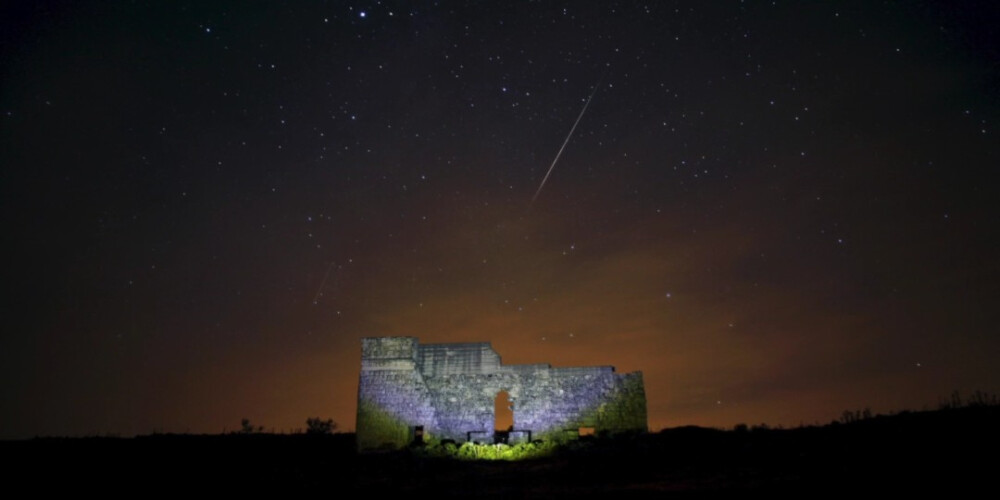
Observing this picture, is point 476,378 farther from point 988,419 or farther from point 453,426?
point 988,419

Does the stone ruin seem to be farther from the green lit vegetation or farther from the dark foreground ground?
the dark foreground ground

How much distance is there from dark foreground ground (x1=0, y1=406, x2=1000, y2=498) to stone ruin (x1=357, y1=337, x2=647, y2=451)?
49.3 inches

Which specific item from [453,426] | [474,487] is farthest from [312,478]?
[453,426]

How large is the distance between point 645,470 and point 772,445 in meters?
4.96

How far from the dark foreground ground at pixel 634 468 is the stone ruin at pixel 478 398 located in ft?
4.11

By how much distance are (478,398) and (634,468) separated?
24.8 ft

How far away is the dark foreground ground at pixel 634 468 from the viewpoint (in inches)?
446

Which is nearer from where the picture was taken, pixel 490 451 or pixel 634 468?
pixel 634 468

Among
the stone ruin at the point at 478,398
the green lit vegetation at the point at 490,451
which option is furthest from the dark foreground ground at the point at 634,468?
the stone ruin at the point at 478,398

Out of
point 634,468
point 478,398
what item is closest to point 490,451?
point 478,398

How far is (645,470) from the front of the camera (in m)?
15.7

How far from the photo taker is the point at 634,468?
52.6 feet

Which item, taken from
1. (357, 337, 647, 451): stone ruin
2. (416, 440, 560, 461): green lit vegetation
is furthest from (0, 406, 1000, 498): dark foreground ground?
(357, 337, 647, 451): stone ruin

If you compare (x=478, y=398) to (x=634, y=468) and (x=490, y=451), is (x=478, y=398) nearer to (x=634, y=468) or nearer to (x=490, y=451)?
(x=490, y=451)
